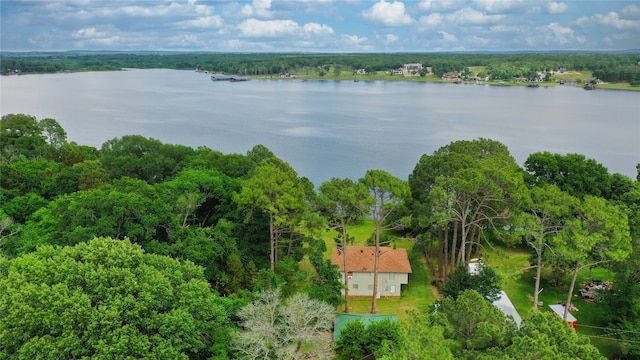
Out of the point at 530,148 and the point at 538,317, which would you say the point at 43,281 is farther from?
the point at 530,148

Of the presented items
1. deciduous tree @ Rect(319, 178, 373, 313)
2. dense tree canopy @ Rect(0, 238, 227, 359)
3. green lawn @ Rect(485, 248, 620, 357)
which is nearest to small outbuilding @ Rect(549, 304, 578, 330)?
green lawn @ Rect(485, 248, 620, 357)

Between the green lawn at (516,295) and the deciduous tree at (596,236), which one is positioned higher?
the deciduous tree at (596,236)

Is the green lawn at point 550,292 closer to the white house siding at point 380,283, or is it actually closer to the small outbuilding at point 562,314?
the small outbuilding at point 562,314

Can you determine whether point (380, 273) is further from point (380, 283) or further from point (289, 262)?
point (289, 262)

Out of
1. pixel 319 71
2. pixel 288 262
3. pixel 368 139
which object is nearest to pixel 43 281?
pixel 288 262

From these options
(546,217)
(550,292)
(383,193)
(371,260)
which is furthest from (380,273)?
(550,292)

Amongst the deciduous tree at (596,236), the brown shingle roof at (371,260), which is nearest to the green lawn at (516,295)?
the brown shingle roof at (371,260)

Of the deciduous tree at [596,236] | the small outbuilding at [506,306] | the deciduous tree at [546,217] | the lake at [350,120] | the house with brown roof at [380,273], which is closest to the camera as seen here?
the deciduous tree at [596,236]

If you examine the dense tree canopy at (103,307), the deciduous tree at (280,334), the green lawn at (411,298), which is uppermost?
the dense tree canopy at (103,307)

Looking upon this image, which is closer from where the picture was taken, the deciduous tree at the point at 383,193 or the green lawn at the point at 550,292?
the green lawn at the point at 550,292
